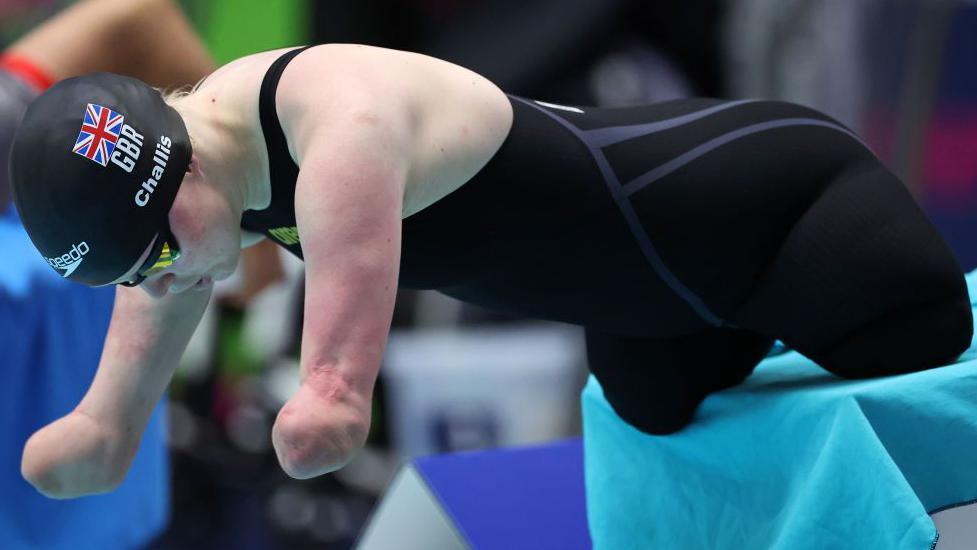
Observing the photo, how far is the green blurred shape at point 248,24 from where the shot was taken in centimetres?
299

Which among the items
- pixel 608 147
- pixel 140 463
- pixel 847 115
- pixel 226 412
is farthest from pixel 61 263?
pixel 847 115

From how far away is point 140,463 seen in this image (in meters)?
1.84

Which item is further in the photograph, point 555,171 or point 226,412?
point 226,412

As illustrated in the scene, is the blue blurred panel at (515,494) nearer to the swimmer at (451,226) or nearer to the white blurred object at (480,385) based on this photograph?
the swimmer at (451,226)

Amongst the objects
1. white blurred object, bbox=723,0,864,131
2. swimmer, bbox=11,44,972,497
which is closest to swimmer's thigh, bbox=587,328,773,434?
swimmer, bbox=11,44,972,497

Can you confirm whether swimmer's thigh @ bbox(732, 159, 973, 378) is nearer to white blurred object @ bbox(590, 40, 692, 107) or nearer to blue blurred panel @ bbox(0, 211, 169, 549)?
blue blurred panel @ bbox(0, 211, 169, 549)

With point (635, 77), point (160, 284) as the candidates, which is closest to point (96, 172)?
point (160, 284)

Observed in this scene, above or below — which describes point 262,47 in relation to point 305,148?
below

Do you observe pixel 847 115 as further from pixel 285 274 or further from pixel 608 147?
pixel 608 147

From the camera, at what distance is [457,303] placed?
294 centimetres

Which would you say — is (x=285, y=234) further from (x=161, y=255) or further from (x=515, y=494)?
(x=515, y=494)

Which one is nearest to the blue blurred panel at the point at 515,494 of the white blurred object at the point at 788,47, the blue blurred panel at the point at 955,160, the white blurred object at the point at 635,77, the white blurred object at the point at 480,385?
Result: the white blurred object at the point at 480,385

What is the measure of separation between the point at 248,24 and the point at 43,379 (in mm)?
1613

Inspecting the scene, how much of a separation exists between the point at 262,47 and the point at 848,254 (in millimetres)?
2242
